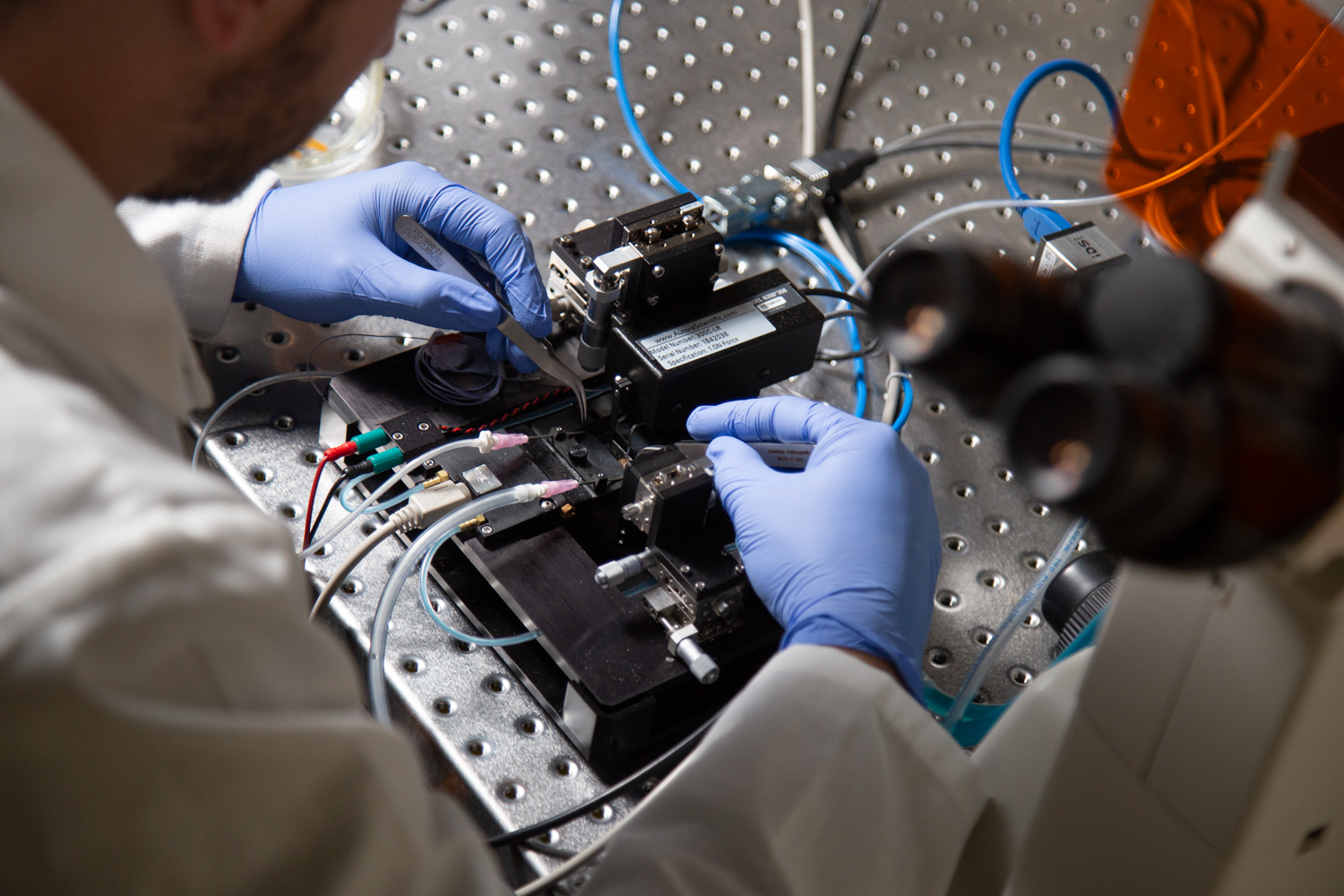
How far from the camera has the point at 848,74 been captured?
178cm

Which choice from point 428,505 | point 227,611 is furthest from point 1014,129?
point 227,611

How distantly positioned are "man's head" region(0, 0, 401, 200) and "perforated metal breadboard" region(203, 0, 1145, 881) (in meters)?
0.47

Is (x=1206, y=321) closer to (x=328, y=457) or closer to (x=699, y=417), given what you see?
(x=699, y=417)

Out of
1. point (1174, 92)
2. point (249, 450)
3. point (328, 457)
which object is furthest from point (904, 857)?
point (1174, 92)

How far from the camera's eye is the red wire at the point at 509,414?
125 cm

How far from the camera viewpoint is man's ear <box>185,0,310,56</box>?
759 millimetres

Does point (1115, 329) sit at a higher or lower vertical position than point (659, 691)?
higher

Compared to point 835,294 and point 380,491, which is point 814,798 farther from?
point 835,294

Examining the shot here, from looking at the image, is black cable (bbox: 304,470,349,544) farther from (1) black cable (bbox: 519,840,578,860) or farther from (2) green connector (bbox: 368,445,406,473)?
(1) black cable (bbox: 519,840,578,860)

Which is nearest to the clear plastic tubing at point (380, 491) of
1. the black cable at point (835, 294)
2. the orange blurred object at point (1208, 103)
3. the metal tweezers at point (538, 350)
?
the metal tweezers at point (538, 350)

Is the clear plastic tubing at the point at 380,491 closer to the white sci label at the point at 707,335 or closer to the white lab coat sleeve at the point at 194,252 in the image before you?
the white sci label at the point at 707,335

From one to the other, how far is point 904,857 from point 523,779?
36cm

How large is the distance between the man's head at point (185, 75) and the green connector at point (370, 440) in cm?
35

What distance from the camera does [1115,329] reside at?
1.81 feet
